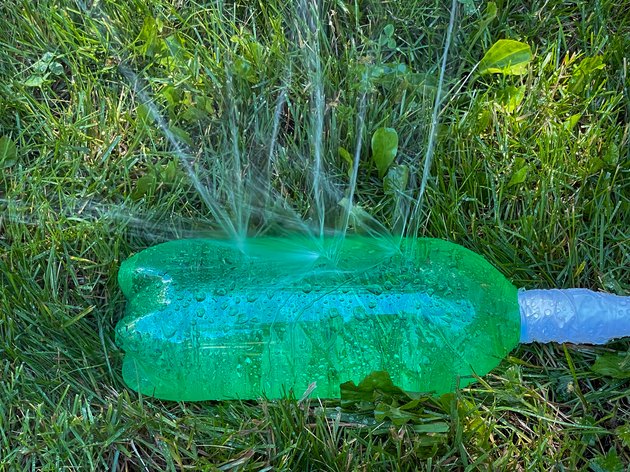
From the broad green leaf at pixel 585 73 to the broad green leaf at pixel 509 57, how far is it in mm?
133

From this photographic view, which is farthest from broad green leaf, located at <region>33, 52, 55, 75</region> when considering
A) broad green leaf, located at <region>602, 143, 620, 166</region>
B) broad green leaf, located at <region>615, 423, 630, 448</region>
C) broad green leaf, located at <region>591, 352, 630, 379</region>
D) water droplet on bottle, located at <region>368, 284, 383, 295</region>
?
broad green leaf, located at <region>615, 423, 630, 448</region>

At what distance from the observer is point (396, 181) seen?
196 centimetres

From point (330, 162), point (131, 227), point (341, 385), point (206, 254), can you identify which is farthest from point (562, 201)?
point (131, 227)

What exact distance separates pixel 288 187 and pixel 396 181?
0.92ft

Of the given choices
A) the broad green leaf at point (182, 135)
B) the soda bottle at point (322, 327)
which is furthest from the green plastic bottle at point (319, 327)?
the broad green leaf at point (182, 135)

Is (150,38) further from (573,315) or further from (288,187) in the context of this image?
(573,315)

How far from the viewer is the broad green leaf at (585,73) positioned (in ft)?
6.68

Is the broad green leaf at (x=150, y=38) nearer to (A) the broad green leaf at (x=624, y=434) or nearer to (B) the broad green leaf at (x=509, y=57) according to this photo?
(B) the broad green leaf at (x=509, y=57)

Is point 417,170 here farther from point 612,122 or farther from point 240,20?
point 240,20

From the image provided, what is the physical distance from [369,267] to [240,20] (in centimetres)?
84

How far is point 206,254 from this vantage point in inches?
74.4

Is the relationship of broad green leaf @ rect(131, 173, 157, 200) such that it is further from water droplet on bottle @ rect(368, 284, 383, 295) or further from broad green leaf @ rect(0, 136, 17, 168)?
water droplet on bottle @ rect(368, 284, 383, 295)

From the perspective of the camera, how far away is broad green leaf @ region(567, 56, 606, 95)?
6.68 ft

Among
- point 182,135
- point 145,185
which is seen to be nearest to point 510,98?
point 182,135
